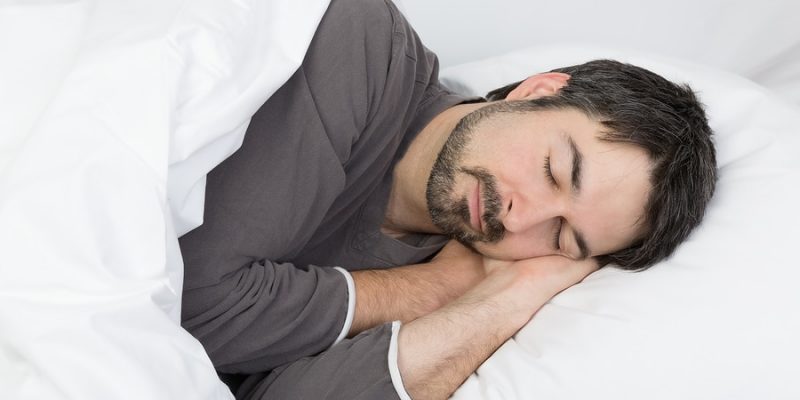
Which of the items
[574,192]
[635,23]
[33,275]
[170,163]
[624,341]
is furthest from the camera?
[635,23]

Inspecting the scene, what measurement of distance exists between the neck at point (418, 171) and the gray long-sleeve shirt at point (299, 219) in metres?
0.11

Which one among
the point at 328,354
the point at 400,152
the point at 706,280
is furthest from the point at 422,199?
the point at 706,280

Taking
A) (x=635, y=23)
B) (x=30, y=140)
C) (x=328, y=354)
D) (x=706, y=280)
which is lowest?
(x=328, y=354)

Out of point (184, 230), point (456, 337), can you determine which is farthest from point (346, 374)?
point (184, 230)

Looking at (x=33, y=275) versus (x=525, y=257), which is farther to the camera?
(x=525, y=257)

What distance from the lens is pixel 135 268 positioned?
2.90 feet

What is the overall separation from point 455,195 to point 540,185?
0.14m

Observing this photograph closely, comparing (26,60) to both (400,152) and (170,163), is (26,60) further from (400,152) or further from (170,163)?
(400,152)

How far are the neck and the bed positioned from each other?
1.02 feet

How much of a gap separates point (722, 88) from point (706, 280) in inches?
16.8

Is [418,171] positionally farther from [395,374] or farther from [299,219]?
[395,374]

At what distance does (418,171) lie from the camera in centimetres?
146

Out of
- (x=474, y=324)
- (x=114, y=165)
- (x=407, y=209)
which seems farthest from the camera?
(x=407, y=209)

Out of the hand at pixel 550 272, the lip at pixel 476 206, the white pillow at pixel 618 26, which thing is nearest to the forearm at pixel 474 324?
the hand at pixel 550 272
